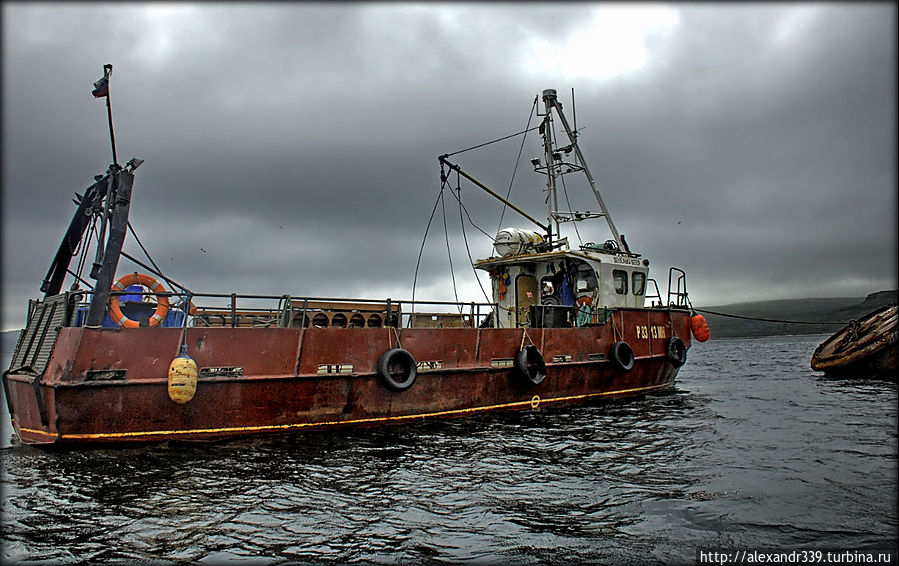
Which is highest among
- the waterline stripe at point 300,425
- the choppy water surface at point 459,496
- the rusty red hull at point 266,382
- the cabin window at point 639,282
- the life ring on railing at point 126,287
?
the cabin window at point 639,282

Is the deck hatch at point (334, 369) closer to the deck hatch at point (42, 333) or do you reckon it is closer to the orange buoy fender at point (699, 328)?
the deck hatch at point (42, 333)

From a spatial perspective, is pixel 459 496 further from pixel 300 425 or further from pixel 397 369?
pixel 397 369

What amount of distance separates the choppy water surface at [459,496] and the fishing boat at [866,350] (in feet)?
→ 33.6

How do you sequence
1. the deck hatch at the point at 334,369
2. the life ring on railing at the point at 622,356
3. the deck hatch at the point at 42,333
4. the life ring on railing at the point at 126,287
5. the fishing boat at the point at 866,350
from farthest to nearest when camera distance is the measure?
1. the fishing boat at the point at 866,350
2. the life ring on railing at the point at 622,356
3. the deck hatch at the point at 334,369
4. the life ring on railing at the point at 126,287
5. the deck hatch at the point at 42,333

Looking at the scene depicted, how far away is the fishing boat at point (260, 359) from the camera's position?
8.05 meters

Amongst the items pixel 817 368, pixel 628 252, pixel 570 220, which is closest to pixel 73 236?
pixel 570 220

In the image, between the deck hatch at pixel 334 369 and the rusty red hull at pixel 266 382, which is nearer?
the rusty red hull at pixel 266 382

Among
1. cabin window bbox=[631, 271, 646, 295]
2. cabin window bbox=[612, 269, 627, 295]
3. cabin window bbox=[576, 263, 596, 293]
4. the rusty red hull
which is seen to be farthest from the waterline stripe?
cabin window bbox=[631, 271, 646, 295]

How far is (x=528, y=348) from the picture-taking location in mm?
12117

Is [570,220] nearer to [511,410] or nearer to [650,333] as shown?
[650,333]

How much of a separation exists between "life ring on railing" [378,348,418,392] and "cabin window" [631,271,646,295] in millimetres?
8337

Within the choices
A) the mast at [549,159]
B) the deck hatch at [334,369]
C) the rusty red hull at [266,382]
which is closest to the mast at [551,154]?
the mast at [549,159]

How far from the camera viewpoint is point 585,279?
1527 centimetres

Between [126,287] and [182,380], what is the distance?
2.73 meters
